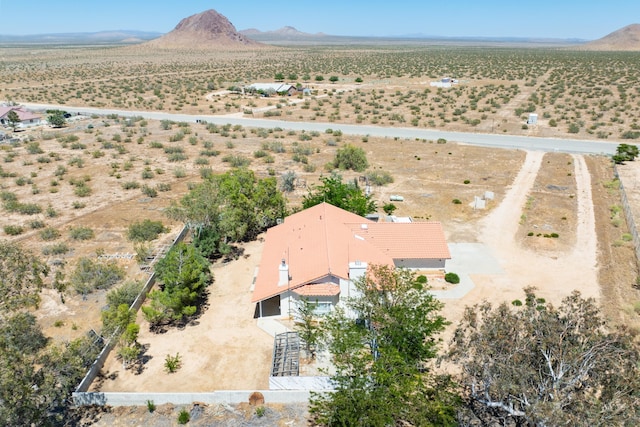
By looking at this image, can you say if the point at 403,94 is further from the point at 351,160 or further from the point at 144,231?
the point at 144,231

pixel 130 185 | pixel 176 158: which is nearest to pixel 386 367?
pixel 130 185

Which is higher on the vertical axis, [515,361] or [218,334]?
[515,361]

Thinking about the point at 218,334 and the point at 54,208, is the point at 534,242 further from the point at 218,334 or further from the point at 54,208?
the point at 54,208

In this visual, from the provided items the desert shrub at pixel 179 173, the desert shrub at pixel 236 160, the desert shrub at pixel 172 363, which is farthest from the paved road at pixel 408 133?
the desert shrub at pixel 172 363

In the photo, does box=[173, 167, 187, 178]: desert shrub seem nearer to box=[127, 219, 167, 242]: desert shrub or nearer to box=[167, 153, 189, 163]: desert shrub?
box=[167, 153, 189, 163]: desert shrub

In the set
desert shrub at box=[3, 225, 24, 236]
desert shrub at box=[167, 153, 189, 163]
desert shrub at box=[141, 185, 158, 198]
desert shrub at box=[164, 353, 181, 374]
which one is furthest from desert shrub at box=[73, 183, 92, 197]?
desert shrub at box=[164, 353, 181, 374]

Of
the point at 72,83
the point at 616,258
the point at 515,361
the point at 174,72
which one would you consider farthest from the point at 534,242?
the point at 174,72
